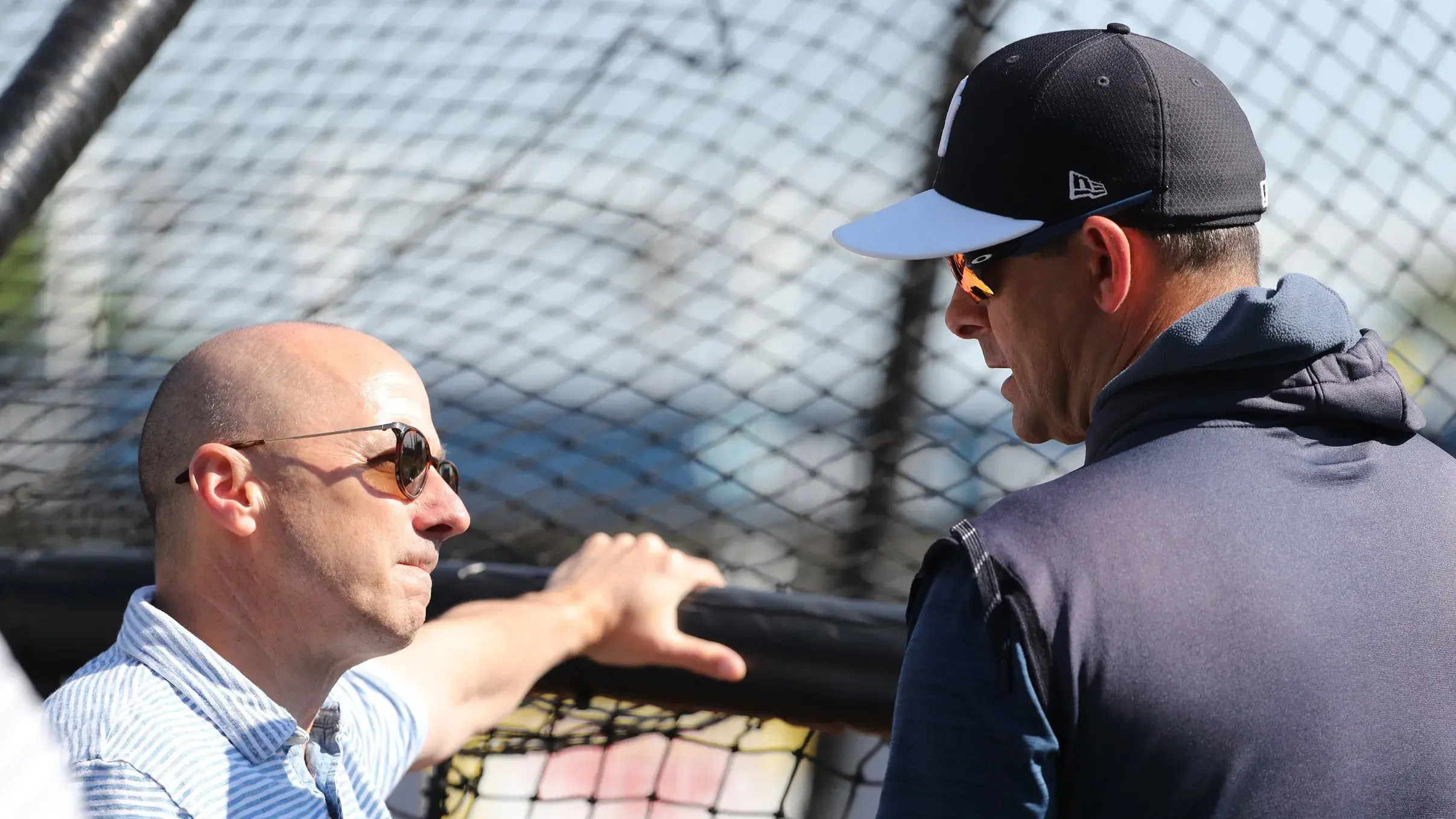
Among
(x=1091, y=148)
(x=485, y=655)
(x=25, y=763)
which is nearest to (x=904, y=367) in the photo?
(x=485, y=655)

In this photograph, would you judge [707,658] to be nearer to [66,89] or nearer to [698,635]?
[698,635]

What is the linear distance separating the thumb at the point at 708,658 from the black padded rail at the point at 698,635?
1cm

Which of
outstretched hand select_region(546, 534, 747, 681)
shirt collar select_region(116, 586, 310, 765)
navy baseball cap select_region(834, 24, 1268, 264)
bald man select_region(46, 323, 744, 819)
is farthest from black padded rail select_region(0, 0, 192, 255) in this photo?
navy baseball cap select_region(834, 24, 1268, 264)

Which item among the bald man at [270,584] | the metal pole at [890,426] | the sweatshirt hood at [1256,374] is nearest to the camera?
the sweatshirt hood at [1256,374]

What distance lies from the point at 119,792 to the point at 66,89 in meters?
0.99

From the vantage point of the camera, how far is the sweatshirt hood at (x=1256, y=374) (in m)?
1.06

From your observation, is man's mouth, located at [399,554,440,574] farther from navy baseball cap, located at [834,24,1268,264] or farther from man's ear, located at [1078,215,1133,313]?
man's ear, located at [1078,215,1133,313]

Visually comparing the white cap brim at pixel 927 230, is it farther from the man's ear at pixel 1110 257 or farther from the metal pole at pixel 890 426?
the metal pole at pixel 890 426

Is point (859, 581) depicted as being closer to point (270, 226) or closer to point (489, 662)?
point (489, 662)

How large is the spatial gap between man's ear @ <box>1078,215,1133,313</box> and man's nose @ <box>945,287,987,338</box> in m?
0.16

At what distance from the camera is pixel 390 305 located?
2.86m

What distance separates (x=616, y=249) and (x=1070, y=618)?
2.03m

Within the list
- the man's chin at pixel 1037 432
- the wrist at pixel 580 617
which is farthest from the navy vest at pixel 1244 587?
the wrist at pixel 580 617

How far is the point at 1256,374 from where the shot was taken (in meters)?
1.08
